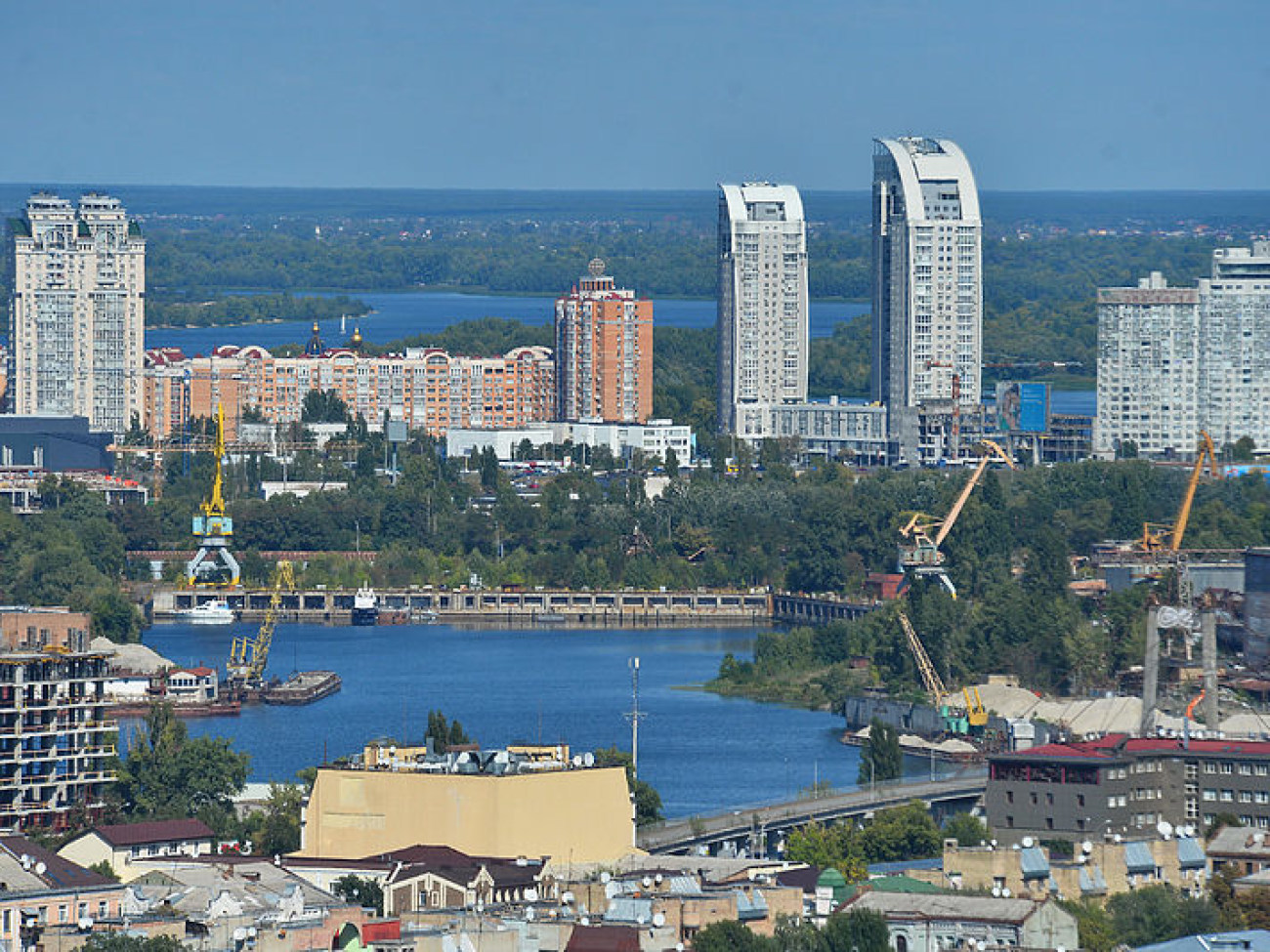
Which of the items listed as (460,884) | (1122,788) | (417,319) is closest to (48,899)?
(460,884)

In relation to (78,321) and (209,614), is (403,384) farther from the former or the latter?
(209,614)

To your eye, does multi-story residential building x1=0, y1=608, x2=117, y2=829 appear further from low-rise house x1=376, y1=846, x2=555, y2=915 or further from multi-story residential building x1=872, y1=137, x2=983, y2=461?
multi-story residential building x1=872, y1=137, x2=983, y2=461

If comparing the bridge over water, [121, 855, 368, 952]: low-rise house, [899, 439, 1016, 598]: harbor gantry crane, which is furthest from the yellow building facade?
[899, 439, 1016, 598]: harbor gantry crane

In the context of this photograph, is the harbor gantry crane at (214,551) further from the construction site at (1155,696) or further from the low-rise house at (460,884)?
the low-rise house at (460,884)

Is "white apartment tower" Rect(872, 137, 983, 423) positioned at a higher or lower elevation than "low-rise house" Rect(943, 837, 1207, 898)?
higher

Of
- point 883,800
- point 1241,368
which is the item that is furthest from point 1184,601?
point 1241,368

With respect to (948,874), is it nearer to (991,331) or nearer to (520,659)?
(520,659)
